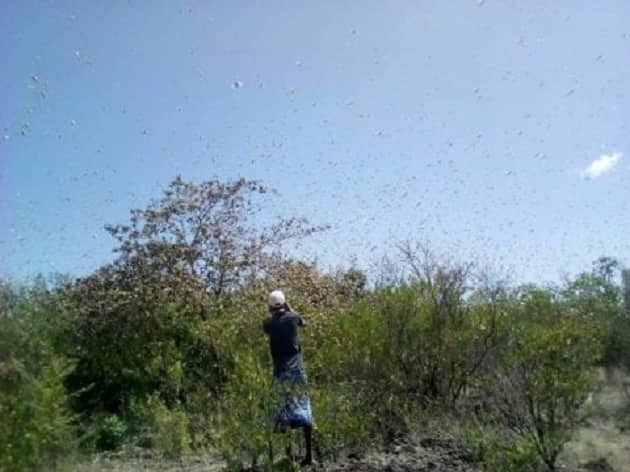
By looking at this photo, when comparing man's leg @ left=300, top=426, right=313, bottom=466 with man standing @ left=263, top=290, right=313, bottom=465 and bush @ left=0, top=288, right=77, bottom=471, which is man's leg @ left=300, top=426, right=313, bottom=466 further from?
bush @ left=0, top=288, right=77, bottom=471

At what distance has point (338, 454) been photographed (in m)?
7.54

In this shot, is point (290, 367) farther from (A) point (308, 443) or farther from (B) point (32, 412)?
(B) point (32, 412)

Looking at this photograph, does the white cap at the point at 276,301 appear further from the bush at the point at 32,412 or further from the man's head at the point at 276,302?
the bush at the point at 32,412

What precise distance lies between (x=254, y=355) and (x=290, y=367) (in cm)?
177

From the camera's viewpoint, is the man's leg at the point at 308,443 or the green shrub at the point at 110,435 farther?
the green shrub at the point at 110,435

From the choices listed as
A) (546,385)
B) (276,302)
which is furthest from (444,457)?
(276,302)

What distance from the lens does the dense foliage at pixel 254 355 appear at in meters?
6.75

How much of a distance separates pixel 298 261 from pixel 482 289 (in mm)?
7220

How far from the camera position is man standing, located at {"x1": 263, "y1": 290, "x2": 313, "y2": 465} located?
22.2ft

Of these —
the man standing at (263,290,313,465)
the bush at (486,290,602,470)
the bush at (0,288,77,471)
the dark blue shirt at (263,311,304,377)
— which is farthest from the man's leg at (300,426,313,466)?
the bush at (0,288,77,471)

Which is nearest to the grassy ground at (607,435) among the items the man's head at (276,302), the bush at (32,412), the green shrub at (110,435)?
the man's head at (276,302)

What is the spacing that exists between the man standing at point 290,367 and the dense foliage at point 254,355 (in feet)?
0.69

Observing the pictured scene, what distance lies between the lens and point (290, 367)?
7016 mm

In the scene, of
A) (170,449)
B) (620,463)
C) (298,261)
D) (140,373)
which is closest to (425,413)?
(620,463)
